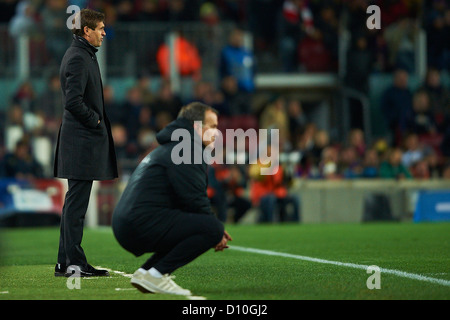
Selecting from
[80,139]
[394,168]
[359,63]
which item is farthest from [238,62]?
[80,139]

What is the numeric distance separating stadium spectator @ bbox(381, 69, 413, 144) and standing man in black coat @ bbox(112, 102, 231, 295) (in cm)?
1568

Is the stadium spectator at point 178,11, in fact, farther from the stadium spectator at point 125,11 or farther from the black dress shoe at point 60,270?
the black dress shoe at point 60,270

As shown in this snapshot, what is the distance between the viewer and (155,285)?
22.5 ft

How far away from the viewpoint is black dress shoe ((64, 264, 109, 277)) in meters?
8.38

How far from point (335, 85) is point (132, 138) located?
625cm

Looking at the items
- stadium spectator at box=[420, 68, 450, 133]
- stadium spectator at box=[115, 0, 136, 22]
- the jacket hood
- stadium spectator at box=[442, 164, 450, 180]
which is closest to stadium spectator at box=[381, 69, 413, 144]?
stadium spectator at box=[420, 68, 450, 133]

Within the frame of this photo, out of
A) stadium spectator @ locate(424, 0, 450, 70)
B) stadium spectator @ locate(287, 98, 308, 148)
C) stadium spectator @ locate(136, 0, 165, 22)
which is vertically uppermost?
stadium spectator @ locate(136, 0, 165, 22)

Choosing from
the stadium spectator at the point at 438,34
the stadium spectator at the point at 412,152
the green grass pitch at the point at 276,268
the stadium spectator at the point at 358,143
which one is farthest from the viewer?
the stadium spectator at the point at 438,34

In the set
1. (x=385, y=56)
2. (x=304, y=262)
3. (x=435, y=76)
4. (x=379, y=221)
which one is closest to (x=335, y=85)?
(x=385, y=56)

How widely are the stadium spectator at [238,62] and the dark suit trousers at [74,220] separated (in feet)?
42.7

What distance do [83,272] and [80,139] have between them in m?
1.08

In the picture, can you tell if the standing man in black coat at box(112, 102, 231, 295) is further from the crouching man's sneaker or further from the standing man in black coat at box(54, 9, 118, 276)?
the standing man in black coat at box(54, 9, 118, 276)

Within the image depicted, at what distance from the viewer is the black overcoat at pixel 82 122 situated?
27.6 feet

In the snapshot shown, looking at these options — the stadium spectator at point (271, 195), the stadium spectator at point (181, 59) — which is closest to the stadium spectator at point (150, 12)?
the stadium spectator at point (181, 59)
